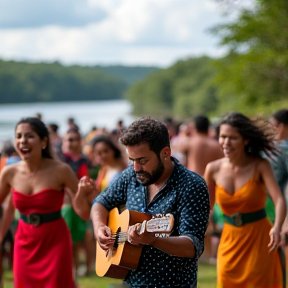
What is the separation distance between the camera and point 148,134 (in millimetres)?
4359

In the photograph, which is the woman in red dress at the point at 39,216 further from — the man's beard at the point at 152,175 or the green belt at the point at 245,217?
the man's beard at the point at 152,175

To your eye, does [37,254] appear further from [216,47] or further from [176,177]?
[216,47]

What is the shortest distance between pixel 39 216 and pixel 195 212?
2.66 meters

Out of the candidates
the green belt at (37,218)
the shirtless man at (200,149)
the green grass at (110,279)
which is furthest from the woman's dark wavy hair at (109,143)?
the green belt at (37,218)

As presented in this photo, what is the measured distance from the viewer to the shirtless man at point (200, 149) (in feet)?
36.8

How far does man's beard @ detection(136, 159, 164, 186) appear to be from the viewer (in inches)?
173

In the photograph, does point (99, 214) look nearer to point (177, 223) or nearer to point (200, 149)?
point (177, 223)

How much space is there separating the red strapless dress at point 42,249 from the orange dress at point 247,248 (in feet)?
4.50

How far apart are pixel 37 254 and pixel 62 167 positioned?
77 centimetres

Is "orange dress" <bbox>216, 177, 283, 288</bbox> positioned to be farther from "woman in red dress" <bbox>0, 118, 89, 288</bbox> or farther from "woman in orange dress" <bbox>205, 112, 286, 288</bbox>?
"woman in red dress" <bbox>0, 118, 89, 288</bbox>

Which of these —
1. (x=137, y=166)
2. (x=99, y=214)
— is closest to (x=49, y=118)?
(x=99, y=214)

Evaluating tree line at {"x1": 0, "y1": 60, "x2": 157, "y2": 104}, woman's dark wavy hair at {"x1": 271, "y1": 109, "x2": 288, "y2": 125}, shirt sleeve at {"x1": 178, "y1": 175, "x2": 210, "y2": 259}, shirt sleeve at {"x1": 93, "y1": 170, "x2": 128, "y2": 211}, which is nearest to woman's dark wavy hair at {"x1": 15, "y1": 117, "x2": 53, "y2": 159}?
shirt sleeve at {"x1": 93, "y1": 170, "x2": 128, "y2": 211}

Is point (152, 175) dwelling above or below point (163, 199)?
above

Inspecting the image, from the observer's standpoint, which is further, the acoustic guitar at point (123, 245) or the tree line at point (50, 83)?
the tree line at point (50, 83)
